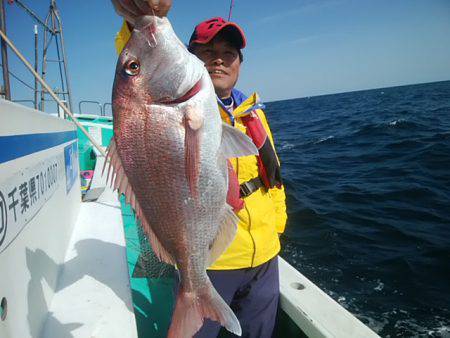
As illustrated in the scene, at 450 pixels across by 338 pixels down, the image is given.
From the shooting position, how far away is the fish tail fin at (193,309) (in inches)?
58.8

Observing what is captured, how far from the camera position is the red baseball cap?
1.93 m

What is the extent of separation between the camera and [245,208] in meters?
2.11

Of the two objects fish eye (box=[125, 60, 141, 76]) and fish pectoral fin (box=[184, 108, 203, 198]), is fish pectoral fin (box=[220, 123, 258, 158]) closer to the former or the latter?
fish pectoral fin (box=[184, 108, 203, 198])

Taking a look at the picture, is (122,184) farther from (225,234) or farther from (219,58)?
(219,58)

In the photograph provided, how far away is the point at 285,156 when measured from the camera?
1402cm

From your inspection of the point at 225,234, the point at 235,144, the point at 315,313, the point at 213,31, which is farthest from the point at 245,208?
the point at 213,31

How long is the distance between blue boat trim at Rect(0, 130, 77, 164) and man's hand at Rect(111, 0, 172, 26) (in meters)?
0.76

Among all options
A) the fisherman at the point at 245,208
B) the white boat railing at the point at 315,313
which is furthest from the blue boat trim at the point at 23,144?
the white boat railing at the point at 315,313

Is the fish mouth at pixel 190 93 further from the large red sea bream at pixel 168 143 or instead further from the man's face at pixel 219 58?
the man's face at pixel 219 58

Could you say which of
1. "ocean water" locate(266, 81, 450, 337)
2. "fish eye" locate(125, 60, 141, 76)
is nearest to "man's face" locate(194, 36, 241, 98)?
"fish eye" locate(125, 60, 141, 76)

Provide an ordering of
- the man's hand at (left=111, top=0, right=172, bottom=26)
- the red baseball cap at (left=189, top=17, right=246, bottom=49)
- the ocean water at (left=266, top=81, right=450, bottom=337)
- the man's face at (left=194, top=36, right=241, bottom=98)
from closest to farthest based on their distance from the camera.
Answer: the man's hand at (left=111, top=0, right=172, bottom=26) → the red baseball cap at (left=189, top=17, right=246, bottom=49) → the man's face at (left=194, top=36, right=241, bottom=98) → the ocean water at (left=266, top=81, right=450, bottom=337)

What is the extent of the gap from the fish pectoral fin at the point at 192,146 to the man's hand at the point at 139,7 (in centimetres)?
46

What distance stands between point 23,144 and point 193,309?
1260 millimetres

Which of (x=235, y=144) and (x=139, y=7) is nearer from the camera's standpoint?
(x=139, y=7)
